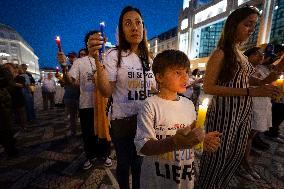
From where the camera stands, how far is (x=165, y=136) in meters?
1.43

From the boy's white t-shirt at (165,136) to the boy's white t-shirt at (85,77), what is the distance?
2.26 m

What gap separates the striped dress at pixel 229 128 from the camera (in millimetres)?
1952

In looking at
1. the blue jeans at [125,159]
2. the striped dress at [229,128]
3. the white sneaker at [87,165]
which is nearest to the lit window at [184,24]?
the white sneaker at [87,165]

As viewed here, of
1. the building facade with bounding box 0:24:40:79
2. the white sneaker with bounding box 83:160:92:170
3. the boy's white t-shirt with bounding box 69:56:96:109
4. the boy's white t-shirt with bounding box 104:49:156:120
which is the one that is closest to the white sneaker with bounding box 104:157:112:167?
the white sneaker with bounding box 83:160:92:170

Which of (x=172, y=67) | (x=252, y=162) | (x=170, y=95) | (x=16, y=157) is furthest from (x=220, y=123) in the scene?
(x=16, y=157)

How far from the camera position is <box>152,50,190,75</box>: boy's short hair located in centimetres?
138

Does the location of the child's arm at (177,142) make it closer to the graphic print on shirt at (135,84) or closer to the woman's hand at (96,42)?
the graphic print on shirt at (135,84)

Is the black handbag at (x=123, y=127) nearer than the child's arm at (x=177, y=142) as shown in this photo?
No

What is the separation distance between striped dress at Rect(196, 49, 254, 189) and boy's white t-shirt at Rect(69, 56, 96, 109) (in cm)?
223

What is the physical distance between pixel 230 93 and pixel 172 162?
90cm

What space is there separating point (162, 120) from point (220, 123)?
2.94ft

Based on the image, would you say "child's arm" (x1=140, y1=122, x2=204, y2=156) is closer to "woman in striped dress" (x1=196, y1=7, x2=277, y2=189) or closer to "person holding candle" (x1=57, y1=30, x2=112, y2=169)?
"woman in striped dress" (x1=196, y1=7, x2=277, y2=189)

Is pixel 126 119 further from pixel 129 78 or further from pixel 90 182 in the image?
pixel 90 182

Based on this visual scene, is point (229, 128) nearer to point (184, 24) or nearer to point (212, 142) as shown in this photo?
point (212, 142)
